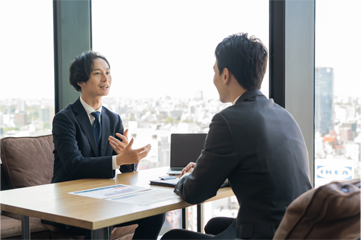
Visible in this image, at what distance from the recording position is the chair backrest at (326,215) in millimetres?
819

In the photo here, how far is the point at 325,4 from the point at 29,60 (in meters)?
2.58

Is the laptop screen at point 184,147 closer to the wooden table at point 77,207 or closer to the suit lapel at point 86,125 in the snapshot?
the wooden table at point 77,207

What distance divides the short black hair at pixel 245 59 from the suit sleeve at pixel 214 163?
214 mm

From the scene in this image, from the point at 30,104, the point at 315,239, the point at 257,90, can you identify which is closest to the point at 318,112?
the point at 257,90

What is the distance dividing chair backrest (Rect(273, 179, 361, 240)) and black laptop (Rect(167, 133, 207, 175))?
1089 mm

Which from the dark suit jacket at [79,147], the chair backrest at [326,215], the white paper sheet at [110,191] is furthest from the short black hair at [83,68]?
the chair backrest at [326,215]

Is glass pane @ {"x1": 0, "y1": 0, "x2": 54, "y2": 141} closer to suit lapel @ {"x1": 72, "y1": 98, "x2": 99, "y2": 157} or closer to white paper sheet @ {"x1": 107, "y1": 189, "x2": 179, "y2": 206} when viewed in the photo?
suit lapel @ {"x1": 72, "y1": 98, "x2": 99, "y2": 157}

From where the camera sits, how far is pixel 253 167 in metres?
1.18

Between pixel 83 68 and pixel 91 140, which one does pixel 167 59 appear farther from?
pixel 91 140

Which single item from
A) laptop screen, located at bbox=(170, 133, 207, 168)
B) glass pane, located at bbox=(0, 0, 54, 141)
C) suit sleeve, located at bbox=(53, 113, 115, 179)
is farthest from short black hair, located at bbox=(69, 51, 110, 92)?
glass pane, located at bbox=(0, 0, 54, 141)

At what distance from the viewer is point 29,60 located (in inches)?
127

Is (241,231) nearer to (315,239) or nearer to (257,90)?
(315,239)

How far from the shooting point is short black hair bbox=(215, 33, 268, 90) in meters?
1.32

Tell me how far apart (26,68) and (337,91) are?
8.76 ft
